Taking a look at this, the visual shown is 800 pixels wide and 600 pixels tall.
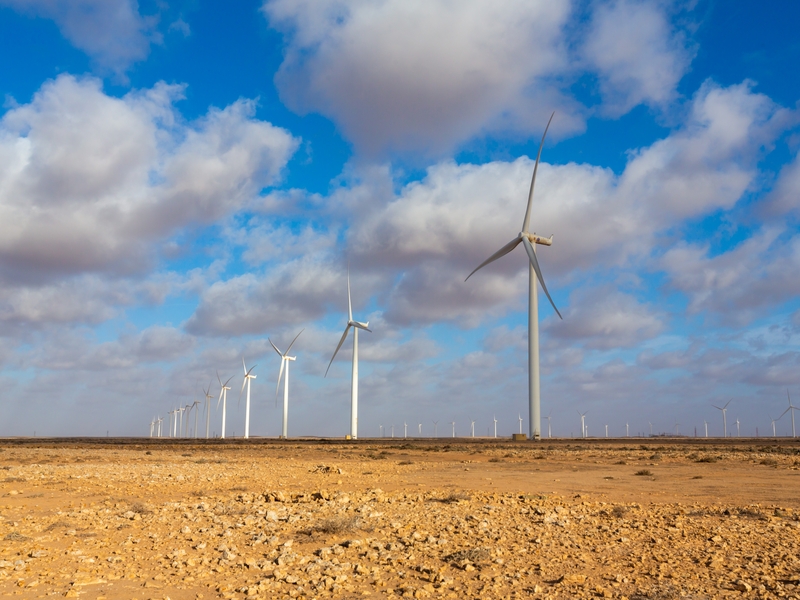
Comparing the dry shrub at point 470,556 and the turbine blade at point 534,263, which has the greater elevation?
the turbine blade at point 534,263

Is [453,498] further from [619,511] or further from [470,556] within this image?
[470,556]

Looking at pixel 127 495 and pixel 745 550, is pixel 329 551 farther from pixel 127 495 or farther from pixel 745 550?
pixel 127 495

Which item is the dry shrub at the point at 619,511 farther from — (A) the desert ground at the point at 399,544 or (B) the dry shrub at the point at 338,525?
(B) the dry shrub at the point at 338,525

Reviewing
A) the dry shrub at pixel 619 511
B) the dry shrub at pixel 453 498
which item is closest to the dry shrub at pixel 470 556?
the dry shrub at pixel 619 511

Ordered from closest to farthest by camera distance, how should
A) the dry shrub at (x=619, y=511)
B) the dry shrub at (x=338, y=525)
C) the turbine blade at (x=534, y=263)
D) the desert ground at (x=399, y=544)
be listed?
the desert ground at (x=399, y=544)
the dry shrub at (x=338, y=525)
the dry shrub at (x=619, y=511)
the turbine blade at (x=534, y=263)

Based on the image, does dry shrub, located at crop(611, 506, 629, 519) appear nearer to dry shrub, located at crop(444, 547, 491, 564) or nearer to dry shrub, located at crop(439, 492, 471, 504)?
dry shrub, located at crop(439, 492, 471, 504)

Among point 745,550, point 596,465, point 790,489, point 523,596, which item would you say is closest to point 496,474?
point 596,465

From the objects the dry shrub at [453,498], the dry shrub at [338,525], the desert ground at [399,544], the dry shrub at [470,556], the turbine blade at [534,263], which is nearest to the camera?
the desert ground at [399,544]

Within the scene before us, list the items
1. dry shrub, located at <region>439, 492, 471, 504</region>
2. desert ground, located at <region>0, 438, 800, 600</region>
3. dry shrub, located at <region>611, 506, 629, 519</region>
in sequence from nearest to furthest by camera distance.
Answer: desert ground, located at <region>0, 438, 800, 600</region> < dry shrub, located at <region>611, 506, 629, 519</region> < dry shrub, located at <region>439, 492, 471, 504</region>

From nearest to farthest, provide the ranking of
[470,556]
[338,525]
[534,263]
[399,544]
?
[470,556], [399,544], [338,525], [534,263]

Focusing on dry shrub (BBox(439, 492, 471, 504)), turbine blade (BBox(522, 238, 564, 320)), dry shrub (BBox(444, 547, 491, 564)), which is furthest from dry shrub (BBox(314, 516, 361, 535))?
turbine blade (BBox(522, 238, 564, 320))

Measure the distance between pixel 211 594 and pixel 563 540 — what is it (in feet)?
24.8

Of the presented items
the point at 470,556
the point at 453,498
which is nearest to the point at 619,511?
the point at 453,498

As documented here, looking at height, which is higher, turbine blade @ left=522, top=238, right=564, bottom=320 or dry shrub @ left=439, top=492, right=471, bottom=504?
turbine blade @ left=522, top=238, right=564, bottom=320
